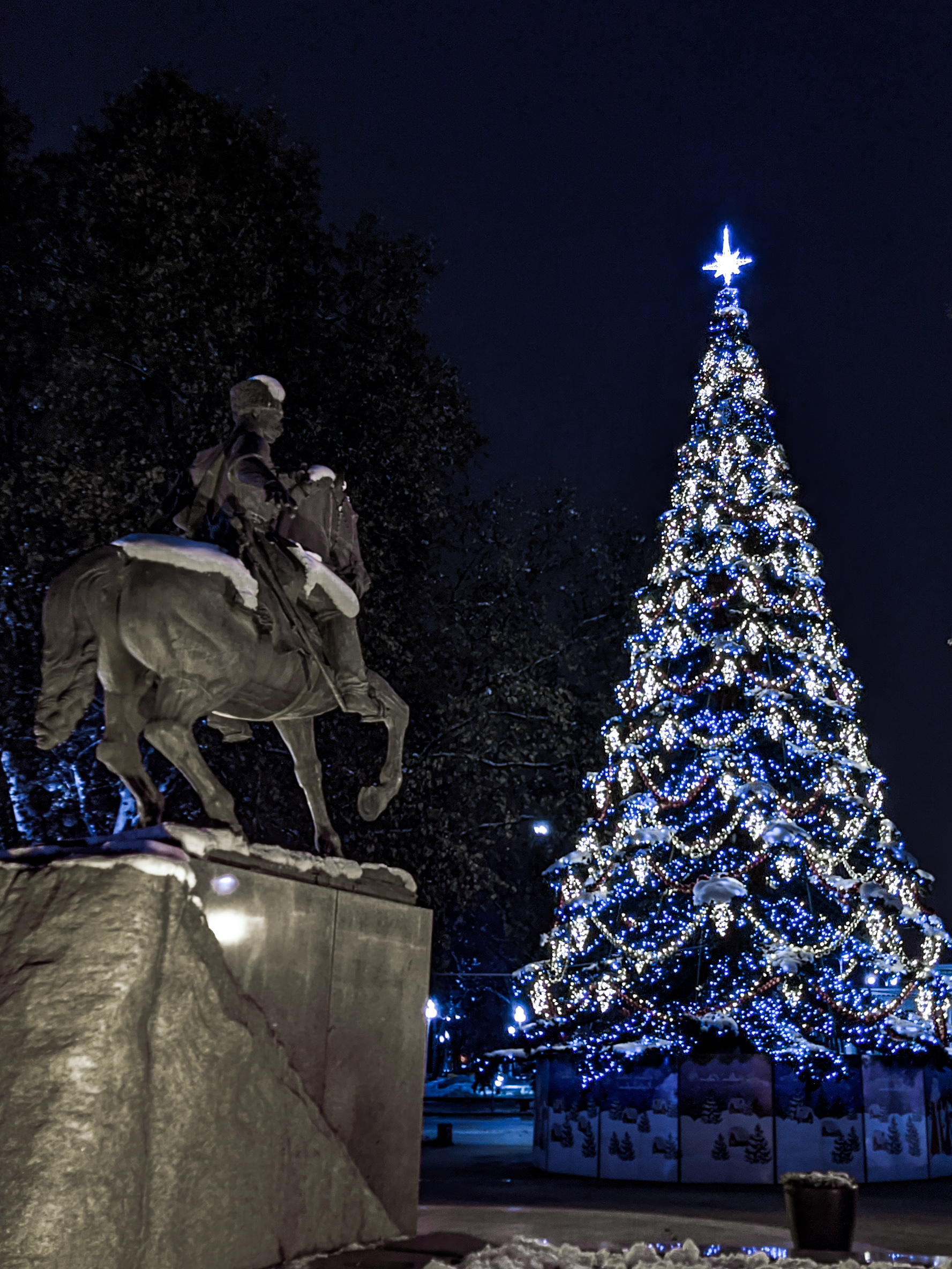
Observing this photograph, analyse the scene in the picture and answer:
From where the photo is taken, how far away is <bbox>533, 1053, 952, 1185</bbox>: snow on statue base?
17.0 metres

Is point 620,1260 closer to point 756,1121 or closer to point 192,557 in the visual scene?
point 192,557

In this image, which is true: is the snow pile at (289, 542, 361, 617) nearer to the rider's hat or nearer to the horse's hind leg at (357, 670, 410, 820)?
the horse's hind leg at (357, 670, 410, 820)

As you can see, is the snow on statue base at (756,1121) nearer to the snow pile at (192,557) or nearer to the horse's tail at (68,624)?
the snow pile at (192,557)

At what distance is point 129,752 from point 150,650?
0.53 metres

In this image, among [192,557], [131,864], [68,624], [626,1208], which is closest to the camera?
[131,864]

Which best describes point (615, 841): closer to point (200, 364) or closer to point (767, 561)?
point (767, 561)

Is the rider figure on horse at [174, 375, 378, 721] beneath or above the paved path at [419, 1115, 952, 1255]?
above

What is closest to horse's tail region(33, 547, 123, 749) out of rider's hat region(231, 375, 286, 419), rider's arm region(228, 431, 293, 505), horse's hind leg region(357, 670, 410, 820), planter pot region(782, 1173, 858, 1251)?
rider's arm region(228, 431, 293, 505)

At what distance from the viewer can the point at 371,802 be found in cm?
738

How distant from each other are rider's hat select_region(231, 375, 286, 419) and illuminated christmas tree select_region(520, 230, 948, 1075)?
449 inches

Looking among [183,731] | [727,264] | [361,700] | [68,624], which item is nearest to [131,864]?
[183,731]

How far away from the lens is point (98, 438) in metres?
14.1

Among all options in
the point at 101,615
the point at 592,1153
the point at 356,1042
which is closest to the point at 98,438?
the point at 101,615

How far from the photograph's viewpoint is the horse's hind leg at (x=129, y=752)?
5902 millimetres
